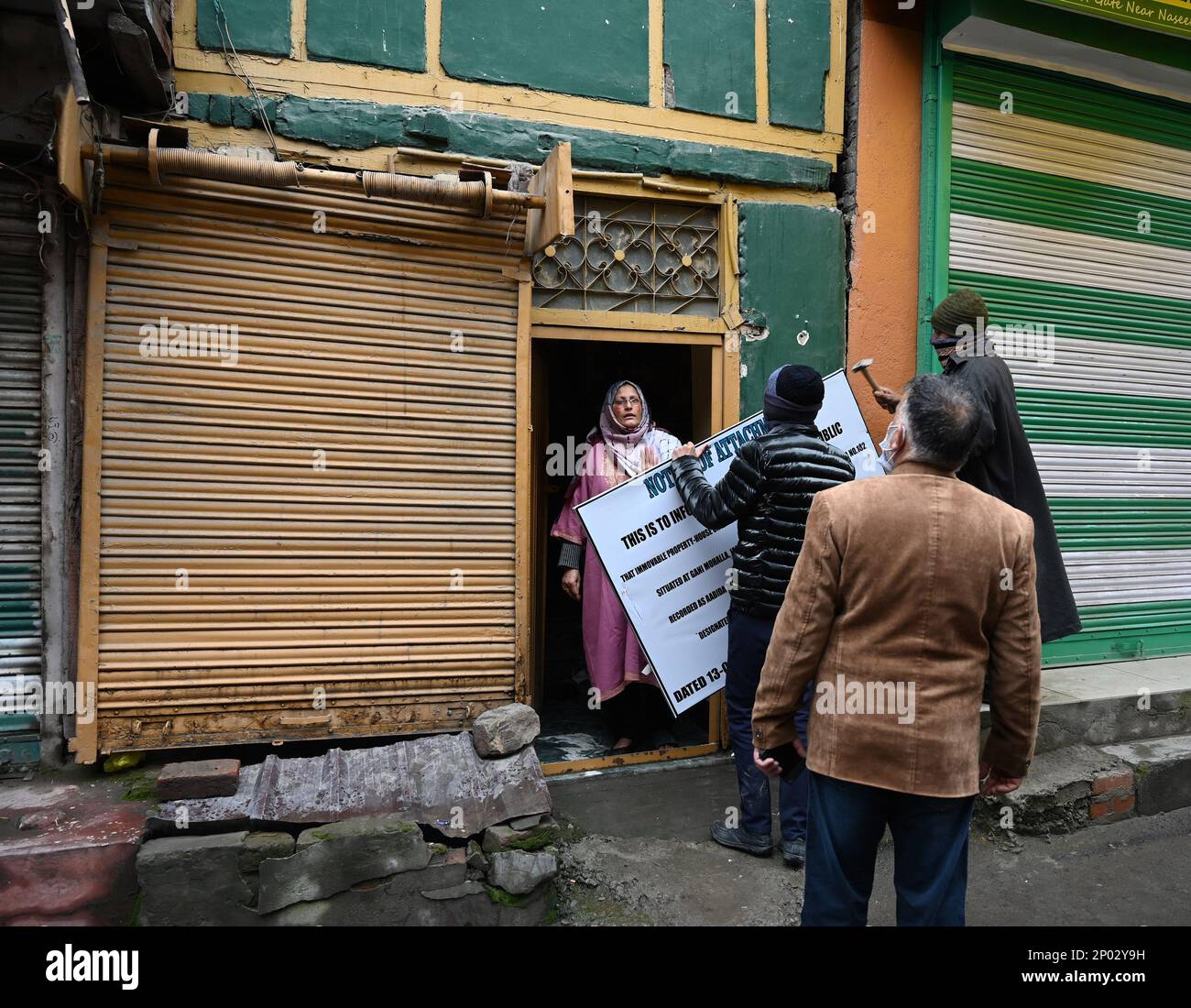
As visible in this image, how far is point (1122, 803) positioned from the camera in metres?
4.46

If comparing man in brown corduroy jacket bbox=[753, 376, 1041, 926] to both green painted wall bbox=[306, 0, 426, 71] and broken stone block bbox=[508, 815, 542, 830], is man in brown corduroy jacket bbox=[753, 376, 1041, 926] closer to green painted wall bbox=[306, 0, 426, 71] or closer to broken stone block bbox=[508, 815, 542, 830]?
broken stone block bbox=[508, 815, 542, 830]

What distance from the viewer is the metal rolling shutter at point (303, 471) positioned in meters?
3.83

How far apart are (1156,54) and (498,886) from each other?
654 cm

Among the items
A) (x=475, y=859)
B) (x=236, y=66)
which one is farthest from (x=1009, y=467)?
(x=236, y=66)

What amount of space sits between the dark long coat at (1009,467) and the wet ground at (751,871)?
111cm

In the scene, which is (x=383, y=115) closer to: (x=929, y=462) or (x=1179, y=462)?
(x=929, y=462)

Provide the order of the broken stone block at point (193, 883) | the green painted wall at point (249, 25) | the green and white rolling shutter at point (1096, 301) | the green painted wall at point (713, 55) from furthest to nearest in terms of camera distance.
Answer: the green and white rolling shutter at point (1096, 301) → the green painted wall at point (713, 55) → the green painted wall at point (249, 25) → the broken stone block at point (193, 883)

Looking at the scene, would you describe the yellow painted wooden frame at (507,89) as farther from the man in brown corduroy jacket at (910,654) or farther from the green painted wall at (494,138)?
the man in brown corduroy jacket at (910,654)

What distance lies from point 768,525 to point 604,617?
1.65m

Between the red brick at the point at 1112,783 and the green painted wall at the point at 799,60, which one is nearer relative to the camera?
the red brick at the point at 1112,783

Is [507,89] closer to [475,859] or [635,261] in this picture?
[635,261]

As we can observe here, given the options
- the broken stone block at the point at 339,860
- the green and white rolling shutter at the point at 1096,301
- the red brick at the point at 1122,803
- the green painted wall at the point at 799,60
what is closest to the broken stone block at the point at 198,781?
the broken stone block at the point at 339,860

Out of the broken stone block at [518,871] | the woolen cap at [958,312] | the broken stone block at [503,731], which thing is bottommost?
the broken stone block at [518,871]

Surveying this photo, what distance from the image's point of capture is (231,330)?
396 cm
